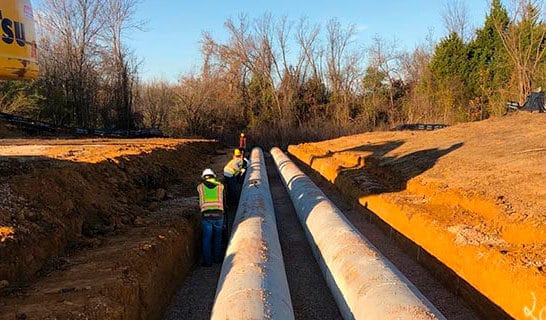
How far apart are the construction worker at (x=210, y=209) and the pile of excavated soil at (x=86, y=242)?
335mm

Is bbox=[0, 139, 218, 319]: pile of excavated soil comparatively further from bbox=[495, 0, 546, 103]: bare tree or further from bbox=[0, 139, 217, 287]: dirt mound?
bbox=[495, 0, 546, 103]: bare tree

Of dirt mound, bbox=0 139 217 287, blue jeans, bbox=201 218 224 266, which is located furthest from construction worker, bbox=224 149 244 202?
blue jeans, bbox=201 218 224 266

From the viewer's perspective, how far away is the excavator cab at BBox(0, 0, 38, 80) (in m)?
5.44

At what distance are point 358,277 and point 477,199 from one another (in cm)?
429

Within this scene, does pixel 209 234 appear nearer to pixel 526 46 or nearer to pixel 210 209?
pixel 210 209

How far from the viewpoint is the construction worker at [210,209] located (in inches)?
286

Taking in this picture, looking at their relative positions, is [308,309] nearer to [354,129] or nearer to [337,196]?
[337,196]

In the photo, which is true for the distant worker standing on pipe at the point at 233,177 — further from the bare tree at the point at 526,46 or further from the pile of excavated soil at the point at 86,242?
the bare tree at the point at 526,46

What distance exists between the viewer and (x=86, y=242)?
6133 millimetres

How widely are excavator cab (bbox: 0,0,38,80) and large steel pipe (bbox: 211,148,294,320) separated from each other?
3448 millimetres

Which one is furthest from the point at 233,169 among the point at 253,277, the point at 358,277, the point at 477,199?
the point at 358,277

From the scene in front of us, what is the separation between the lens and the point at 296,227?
950cm

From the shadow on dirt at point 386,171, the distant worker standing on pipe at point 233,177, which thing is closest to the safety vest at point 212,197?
the distant worker standing on pipe at point 233,177

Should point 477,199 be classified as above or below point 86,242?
above
